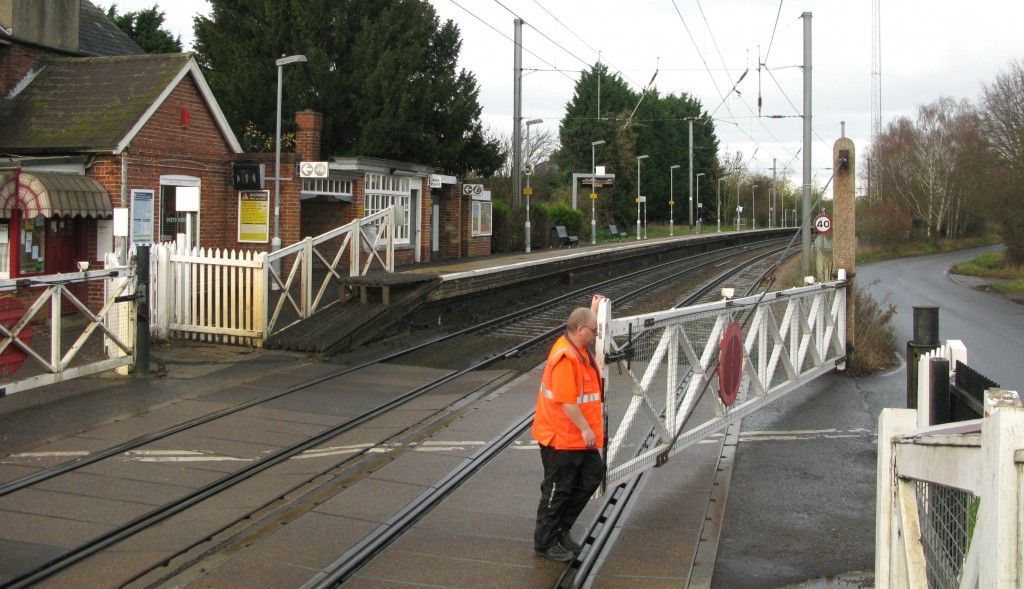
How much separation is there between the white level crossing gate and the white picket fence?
5.64 metres

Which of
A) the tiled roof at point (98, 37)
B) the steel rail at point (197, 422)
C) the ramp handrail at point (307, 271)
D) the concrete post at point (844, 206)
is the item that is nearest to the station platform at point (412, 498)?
the steel rail at point (197, 422)

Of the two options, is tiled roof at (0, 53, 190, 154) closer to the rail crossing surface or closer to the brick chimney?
the brick chimney

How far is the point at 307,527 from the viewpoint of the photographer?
19.8 ft

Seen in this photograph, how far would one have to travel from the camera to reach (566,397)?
5465mm

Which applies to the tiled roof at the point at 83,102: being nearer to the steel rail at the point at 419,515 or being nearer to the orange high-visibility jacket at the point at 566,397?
the steel rail at the point at 419,515

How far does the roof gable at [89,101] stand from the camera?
16.6m

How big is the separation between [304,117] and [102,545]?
19.1 m

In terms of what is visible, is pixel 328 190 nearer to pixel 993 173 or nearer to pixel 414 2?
pixel 414 2

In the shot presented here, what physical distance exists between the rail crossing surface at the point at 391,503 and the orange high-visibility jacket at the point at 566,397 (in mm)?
757

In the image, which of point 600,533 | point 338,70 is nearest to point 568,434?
point 600,533

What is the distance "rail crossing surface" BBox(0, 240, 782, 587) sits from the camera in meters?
5.43

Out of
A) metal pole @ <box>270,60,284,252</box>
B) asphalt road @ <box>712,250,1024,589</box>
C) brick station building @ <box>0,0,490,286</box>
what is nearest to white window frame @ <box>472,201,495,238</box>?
brick station building @ <box>0,0,490,286</box>

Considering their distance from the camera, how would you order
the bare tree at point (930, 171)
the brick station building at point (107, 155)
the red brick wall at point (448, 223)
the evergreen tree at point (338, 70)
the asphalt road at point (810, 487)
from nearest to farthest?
the asphalt road at point (810, 487) < the brick station building at point (107, 155) < the evergreen tree at point (338, 70) < the red brick wall at point (448, 223) < the bare tree at point (930, 171)

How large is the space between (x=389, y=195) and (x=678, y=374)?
67.7 feet
